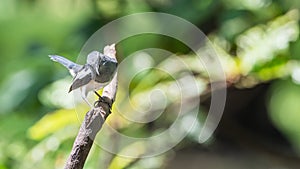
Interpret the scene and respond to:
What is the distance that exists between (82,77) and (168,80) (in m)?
0.52

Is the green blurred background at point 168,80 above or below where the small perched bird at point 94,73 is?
above

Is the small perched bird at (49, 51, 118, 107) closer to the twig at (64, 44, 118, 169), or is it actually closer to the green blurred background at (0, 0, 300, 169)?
the twig at (64, 44, 118, 169)

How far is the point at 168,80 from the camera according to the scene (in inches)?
30.5

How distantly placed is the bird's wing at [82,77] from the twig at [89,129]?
0.04 feet

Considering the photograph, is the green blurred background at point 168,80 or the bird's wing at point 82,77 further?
the green blurred background at point 168,80

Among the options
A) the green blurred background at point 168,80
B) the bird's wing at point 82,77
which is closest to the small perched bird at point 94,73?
the bird's wing at point 82,77

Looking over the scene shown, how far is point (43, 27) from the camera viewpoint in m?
1.00

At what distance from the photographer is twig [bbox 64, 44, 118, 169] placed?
243 millimetres

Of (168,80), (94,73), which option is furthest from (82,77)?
(168,80)

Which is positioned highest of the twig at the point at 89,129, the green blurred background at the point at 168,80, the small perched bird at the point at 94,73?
the green blurred background at the point at 168,80

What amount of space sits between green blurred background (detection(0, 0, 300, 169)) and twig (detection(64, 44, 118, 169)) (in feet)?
0.73

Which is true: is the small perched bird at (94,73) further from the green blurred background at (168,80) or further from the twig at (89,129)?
the green blurred background at (168,80)

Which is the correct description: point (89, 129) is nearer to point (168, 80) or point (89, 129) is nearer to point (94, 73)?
point (94, 73)

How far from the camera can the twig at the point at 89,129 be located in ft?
0.80
